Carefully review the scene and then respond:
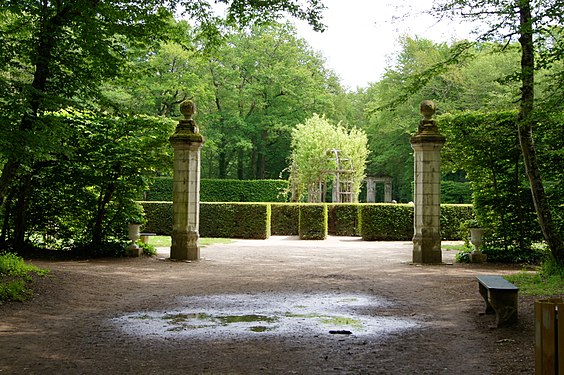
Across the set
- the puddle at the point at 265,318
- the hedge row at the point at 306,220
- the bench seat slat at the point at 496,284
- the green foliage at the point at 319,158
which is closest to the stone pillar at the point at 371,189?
the green foliage at the point at 319,158

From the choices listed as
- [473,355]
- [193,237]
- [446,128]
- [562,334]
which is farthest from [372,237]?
[562,334]

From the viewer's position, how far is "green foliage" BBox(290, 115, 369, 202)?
2748 centimetres

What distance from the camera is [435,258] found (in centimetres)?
1252

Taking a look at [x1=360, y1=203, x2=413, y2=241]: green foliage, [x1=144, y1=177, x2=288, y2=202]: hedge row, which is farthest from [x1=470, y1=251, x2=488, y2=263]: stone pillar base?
[x1=144, y1=177, x2=288, y2=202]: hedge row

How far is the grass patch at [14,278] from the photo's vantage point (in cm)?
720

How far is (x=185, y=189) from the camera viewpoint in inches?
512

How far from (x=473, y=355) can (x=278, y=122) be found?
32.7 metres

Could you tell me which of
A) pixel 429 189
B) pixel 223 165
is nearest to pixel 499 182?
pixel 429 189

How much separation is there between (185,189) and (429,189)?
222 inches

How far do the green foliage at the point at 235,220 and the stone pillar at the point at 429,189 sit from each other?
835 centimetres

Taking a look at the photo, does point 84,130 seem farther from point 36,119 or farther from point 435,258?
point 435,258

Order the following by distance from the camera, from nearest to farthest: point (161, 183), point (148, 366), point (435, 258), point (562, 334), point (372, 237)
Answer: point (562, 334) < point (148, 366) < point (435, 258) < point (372, 237) < point (161, 183)

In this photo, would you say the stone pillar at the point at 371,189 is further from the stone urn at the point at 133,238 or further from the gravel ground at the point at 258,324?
the gravel ground at the point at 258,324

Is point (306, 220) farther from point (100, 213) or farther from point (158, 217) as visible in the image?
point (100, 213)
